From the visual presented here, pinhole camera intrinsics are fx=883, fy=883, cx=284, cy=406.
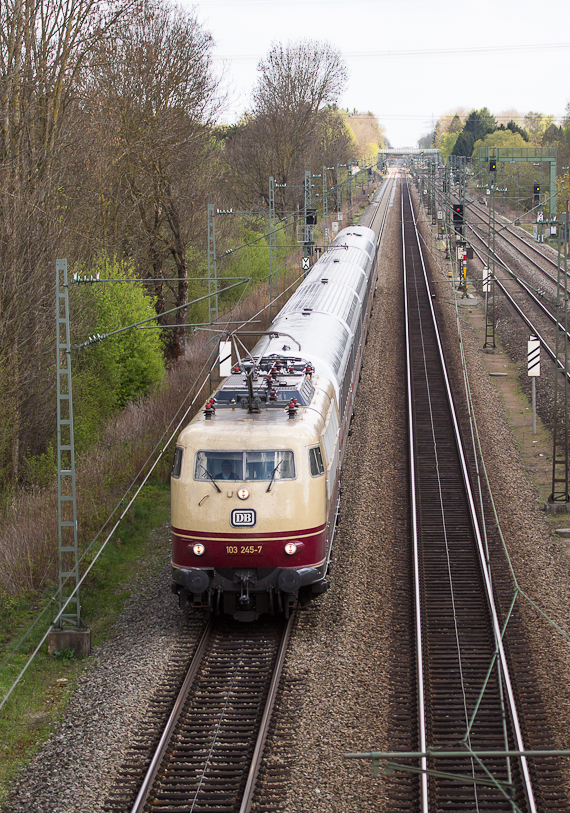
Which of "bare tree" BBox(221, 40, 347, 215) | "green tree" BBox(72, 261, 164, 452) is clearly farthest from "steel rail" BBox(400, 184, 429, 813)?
"bare tree" BBox(221, 40, 347, 215)

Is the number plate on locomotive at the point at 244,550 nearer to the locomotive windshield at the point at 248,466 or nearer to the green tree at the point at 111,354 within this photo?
the locomotive windshield at the point at 248,466

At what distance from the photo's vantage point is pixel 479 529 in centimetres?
1689

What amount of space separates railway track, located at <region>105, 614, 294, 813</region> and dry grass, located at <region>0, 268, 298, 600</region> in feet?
12.9

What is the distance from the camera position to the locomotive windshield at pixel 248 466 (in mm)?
12148

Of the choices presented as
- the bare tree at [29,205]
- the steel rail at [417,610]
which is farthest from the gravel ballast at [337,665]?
the bare tree at [29,205]

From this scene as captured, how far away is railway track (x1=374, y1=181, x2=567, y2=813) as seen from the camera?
9.07 m

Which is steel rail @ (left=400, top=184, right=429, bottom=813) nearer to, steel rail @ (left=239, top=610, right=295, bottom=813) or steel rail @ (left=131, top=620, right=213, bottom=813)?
steel rail @ (left=239, top=610, right=295, bottom=813)

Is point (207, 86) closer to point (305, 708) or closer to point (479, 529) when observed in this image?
point (479, 529)

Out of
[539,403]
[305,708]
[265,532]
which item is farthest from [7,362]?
[539,403]

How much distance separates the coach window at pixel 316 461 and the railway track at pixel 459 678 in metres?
2.66

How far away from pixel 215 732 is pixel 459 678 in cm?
336

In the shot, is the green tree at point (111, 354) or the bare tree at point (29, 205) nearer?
the bare tree at point (29, 205)

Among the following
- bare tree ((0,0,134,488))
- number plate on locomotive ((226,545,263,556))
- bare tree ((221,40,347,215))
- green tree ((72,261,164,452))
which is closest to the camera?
number plate on locomotive ((226,545,263,556))

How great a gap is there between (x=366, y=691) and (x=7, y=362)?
13.0m
